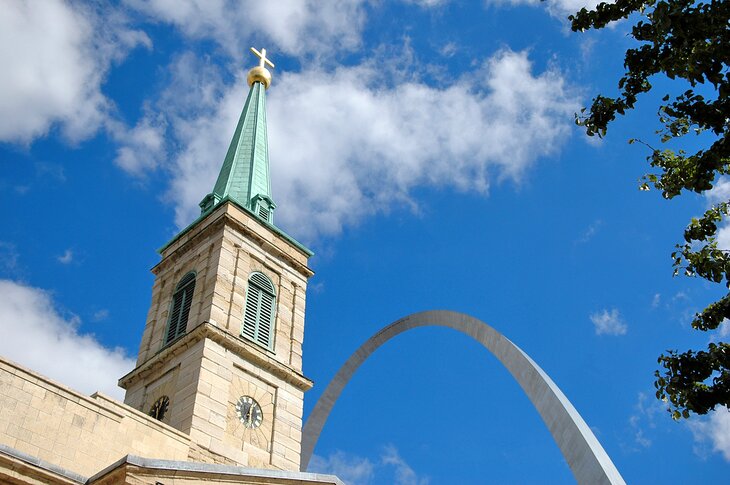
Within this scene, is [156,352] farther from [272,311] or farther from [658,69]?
[658,69]

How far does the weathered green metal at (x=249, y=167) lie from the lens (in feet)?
120

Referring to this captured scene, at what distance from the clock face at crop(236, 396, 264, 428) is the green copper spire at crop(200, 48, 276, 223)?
9696 millimetres

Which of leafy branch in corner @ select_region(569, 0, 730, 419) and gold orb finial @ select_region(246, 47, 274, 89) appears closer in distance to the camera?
leafy branch in corner @ select_region(569, 0, 730, 419)

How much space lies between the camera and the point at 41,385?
2048 cm

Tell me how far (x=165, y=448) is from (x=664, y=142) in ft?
55.5

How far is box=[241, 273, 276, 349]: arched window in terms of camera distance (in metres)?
30.4

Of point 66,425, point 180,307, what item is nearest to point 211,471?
point 66,425

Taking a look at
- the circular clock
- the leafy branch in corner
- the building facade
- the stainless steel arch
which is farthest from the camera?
the circular clock

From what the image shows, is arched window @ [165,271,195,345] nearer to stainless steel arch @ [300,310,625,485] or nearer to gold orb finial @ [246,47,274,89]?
stainless steel arch @ [300,310,625,485]

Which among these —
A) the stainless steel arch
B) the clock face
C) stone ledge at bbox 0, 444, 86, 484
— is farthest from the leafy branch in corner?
the clock face

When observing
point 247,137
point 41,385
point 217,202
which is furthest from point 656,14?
point 247,137

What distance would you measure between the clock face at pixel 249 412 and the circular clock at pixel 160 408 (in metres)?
2.56

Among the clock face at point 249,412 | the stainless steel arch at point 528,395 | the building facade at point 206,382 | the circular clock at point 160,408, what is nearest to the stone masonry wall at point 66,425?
the building facade at point 206,382

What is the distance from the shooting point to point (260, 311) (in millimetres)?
31422
